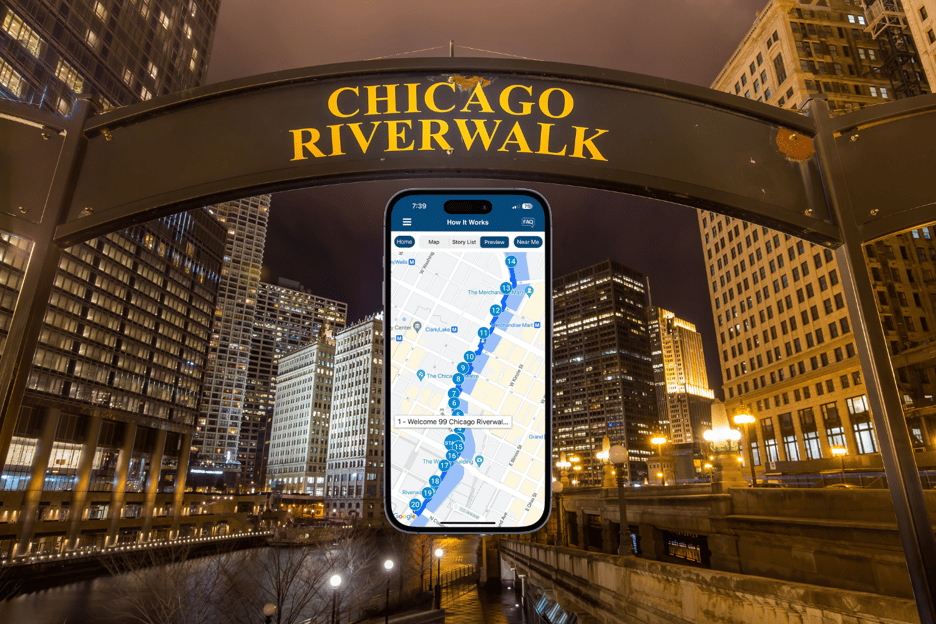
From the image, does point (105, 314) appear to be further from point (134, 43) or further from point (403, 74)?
point (403, 74)

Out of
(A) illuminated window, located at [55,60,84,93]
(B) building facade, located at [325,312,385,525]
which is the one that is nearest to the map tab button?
(A) illuminated window, located at [55,60,84,93]

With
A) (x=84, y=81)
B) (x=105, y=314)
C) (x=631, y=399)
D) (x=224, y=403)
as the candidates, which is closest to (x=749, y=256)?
(x=105, y=314)

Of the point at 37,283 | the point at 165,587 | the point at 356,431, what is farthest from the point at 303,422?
the point at 37,283

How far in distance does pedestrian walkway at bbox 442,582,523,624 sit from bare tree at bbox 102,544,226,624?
17.0m

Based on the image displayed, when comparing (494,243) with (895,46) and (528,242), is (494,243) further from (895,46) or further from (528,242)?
(895,46)

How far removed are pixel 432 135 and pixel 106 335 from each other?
8246 cm

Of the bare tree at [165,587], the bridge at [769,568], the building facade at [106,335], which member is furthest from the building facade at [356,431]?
the bridge at [769,568]

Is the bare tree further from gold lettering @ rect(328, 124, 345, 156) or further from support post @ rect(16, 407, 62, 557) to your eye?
gold lettering @ rect(328, 124, 345, 156)

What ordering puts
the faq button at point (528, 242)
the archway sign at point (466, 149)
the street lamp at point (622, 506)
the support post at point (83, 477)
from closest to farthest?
the faq button at point (528, 242) → the archway sign at point (466, 149) → the street lamp at point (622, 506) → the support post at point (83, 477)

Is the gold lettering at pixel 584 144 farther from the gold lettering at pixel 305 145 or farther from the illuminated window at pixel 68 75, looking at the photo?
the illuminated window at pixel 68 75

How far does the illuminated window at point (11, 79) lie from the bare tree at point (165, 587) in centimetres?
5169

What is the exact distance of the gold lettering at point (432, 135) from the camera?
2982 mm

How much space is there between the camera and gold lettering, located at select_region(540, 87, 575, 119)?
3.05m

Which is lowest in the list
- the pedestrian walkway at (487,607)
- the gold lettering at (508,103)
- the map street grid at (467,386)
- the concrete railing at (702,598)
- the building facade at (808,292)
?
the pedestrian walkway at (487,607)
